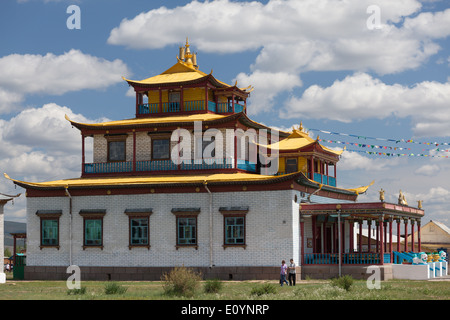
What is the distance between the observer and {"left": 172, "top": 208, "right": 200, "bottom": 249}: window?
4091 centimetres

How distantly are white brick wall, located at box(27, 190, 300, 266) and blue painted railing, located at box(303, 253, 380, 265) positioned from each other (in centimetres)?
120

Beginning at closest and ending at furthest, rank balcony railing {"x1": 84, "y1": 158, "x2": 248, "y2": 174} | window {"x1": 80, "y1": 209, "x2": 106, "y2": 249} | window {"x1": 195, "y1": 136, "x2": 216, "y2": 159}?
window {"x1": 80, "y1": 209, "x2": 106, "y2": 249}, balcony railing {"x1": 84, "y1": 158, "x2": 248, "y2": 174}, window {"x1": 195, "y1": 136, "x2": 216, "y2": 159}

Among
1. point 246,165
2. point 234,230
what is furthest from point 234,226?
point 246,165

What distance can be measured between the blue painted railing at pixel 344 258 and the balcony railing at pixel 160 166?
21.9 feet

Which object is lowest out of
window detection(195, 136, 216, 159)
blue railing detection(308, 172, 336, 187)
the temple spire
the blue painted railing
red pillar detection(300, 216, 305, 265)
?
the blue painted railing

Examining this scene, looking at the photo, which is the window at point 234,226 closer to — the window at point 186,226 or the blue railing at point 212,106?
the window at point 186,226

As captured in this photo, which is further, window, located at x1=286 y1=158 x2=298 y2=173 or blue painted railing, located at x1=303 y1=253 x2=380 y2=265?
window, located at x1=286 y1=158 x2=298 y2=173

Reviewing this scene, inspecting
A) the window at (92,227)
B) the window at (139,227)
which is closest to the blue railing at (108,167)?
the window at (92,227)

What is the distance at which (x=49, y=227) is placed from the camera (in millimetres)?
43812

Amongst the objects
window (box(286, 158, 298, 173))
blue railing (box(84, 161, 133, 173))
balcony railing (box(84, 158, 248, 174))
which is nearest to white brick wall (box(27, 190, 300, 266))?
balcony railing (box(84, 158, 248, 174))

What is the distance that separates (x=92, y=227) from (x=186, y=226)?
18.5ft

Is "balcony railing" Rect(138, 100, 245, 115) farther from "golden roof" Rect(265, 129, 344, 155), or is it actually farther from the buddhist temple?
"golden roof" Rect(265, 129, 344, 155)
